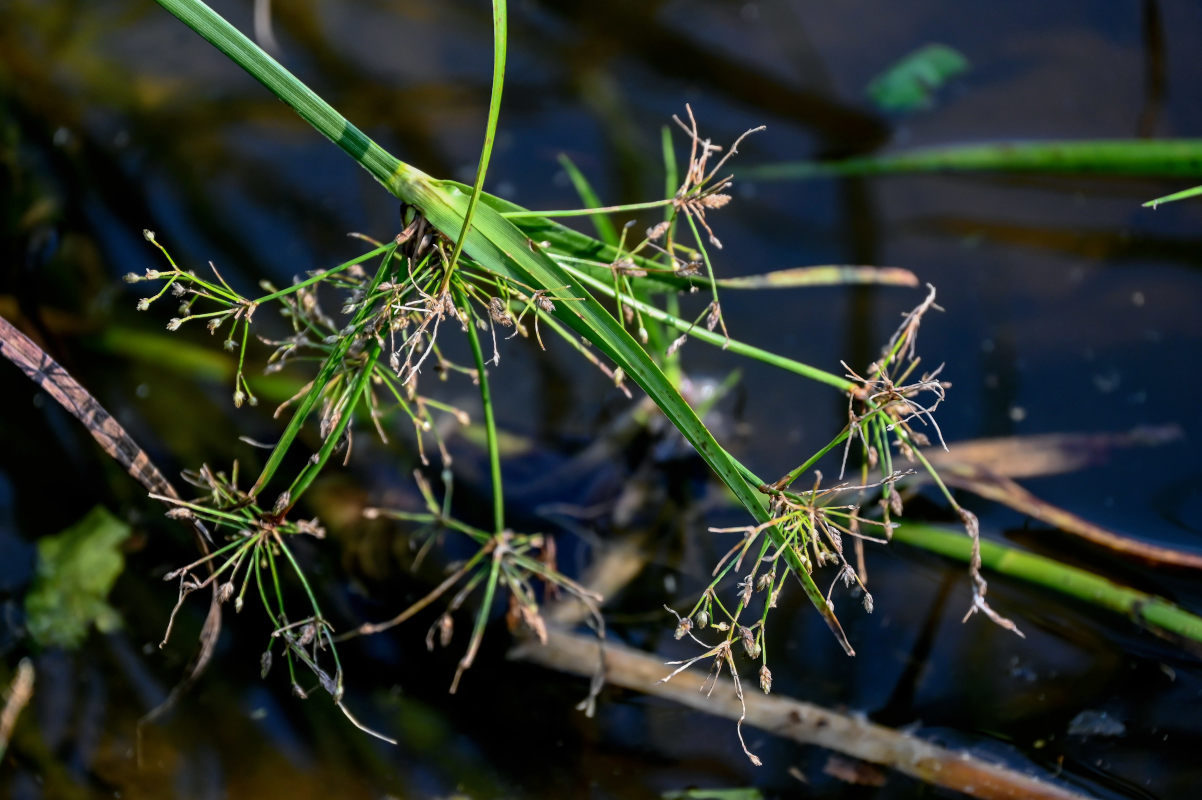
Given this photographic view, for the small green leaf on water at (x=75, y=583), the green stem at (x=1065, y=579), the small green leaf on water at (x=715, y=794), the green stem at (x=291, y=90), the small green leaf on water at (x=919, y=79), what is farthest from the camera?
the small green leaf on water at (x=919, y=79)

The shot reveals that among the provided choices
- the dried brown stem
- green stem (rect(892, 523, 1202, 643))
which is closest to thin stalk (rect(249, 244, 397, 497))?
the dried brown stem

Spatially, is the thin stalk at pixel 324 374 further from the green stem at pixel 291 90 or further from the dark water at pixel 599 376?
the dark water at pixel 599 376

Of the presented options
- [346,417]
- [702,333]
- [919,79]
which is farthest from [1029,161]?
[346,417]

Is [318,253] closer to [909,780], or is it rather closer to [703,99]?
[703,99]

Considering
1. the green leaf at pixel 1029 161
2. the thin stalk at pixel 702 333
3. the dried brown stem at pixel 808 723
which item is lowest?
the dried brown stem at pixel 808 723

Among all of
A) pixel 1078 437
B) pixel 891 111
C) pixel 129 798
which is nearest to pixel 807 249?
pixel 891 111

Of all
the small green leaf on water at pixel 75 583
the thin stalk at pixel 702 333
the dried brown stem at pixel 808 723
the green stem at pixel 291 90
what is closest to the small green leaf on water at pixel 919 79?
the thin stalk at pixel 702 333
